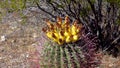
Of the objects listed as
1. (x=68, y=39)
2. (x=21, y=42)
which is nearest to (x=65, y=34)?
(x=68, y=39)

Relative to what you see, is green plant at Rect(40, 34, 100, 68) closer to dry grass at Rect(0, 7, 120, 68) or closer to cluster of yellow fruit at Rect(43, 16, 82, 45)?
cluster of yellow fruit at Rect(43, 16, 82, 45)

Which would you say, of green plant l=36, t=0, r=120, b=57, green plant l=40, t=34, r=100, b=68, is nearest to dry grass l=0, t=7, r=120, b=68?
green plant l=36, t=0, r=120, b=57

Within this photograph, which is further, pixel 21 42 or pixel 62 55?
pixel 21 42

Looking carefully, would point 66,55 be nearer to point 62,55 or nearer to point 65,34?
point 62,55

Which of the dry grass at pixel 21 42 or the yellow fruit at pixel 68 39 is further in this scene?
the dry grass at pixel 21 42

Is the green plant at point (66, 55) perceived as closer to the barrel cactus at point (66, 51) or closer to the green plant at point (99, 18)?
the barrel cactus at point (66, 51)

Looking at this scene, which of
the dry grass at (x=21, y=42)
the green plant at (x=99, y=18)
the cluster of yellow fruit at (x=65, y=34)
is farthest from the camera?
the dry grass at (x=21, y=42)

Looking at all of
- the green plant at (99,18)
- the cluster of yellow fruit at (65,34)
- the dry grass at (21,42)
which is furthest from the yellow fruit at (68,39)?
the green plant at (99,18)

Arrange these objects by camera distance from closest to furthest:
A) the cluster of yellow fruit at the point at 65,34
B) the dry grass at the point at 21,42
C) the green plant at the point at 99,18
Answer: the cluster of yellow fruit at the point at 65,34
the green plant at the point at 99,18
the dry grass at the point at 21,42

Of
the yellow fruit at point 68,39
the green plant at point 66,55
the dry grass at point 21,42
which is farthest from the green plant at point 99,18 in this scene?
the yellow fruit at point 68,39

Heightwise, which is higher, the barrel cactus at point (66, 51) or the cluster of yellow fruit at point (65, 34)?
the cluster of yellow fruit at point (65, 34)

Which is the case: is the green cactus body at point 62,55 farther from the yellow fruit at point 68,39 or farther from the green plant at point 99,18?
the green plant at point 99,18

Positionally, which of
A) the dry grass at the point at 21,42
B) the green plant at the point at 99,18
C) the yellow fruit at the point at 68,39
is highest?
the yellow fruit at the point at 68,39
